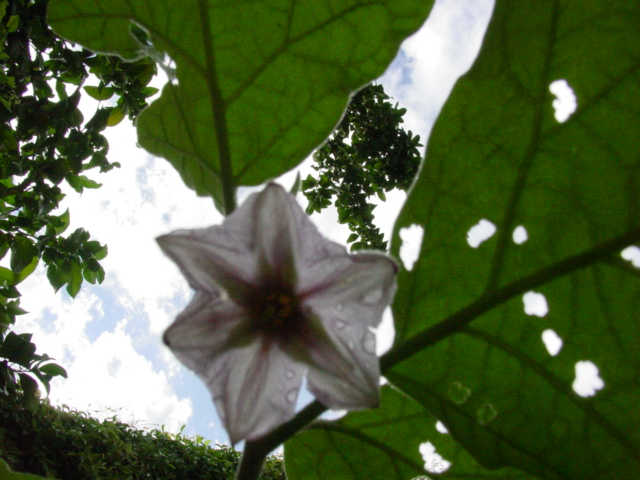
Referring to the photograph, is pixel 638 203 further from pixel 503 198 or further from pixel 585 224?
pixel 503 198

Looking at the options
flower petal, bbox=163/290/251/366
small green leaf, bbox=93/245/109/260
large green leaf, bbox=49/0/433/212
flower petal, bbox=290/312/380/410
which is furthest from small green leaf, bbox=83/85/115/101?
flower petal, bbox=290/312/380/410

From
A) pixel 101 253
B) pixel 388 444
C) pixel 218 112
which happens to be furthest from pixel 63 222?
pixel 388 444

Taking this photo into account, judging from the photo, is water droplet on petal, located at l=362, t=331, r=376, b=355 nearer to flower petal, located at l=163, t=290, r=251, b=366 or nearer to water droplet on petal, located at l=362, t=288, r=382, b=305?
water droplet on petal, located at l=362, t=288, r=382, b=305

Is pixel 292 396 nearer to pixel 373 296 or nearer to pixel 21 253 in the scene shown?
pixel 373 296

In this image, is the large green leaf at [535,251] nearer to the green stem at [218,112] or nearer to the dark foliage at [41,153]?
the green stem at [218,112]

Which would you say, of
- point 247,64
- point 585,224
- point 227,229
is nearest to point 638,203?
point 585,224

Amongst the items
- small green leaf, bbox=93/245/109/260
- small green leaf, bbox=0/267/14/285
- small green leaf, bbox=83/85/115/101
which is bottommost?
small green leaf, bbox=0/267/14/285

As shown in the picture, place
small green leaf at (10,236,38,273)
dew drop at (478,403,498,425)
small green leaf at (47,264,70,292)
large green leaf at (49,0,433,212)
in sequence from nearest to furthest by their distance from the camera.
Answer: dew drop at (478,403,498,425) → large green leaf at (49,0,433,212) → small green leaf at (10,236,38,273) → small green leaf at (47,264,70,292)
